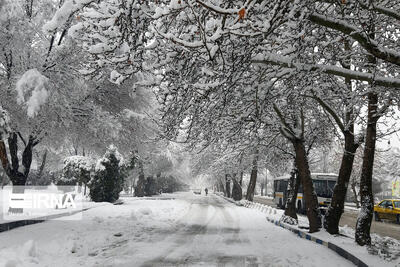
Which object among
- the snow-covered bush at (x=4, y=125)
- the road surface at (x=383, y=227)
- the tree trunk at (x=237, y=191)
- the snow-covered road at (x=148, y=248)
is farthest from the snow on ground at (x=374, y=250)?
the tree trunk at (x=237, y=191)

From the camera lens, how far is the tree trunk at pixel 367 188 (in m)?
9.23

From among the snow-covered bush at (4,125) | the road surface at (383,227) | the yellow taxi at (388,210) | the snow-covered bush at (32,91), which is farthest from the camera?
the yellow taxi at (388,210)

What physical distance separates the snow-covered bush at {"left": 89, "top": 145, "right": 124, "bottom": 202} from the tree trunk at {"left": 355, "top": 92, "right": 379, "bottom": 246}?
60.9ft

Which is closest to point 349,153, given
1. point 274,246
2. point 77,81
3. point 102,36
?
point 274,246

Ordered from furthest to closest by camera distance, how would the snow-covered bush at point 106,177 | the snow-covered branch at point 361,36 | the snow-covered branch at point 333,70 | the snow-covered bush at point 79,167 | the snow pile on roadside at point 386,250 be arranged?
the snow-covered bush at point 106,177 → the snow-covered bush at point 79,167 → the snow pile on roadside at point 386,250 → the snow-covered branch at point 333,70 → the snow-covered branch at point 361,36

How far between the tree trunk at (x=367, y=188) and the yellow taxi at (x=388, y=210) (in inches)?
620

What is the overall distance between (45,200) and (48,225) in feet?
35.1

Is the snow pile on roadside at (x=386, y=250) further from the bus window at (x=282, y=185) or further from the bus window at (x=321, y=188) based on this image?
the bus window at (x=282, y=185)

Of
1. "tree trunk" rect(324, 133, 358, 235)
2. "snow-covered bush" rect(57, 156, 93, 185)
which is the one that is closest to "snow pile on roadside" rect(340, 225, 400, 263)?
"tree trunk" rect(324, 133, 358, 235)

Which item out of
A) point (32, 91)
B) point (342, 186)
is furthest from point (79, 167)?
point (342, 186)

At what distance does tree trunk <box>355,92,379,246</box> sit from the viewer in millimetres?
9234

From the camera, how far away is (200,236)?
11547 millimetres

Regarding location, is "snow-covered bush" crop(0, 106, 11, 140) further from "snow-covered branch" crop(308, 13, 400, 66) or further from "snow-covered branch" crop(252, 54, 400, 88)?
"snow-covered branch" crop(308, 13, 400, 66)

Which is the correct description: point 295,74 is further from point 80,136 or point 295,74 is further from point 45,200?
point 45,200
